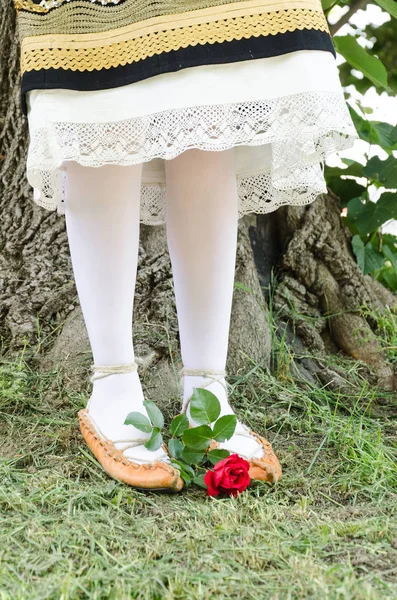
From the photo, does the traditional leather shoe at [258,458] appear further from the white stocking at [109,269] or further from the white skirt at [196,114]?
the white skirt at [196,114]

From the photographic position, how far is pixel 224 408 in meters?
1.43

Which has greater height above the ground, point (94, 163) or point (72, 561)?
point (94, 163)

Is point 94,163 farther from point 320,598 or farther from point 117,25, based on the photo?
point 320,598

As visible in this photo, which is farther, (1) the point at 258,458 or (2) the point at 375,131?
(2) the point at 375,131

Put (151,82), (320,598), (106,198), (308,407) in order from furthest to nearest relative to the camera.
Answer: (308,407) < (106,198) < (151,82) < (320,598)

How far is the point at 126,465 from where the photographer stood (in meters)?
1.29

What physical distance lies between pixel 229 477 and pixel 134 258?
465mm

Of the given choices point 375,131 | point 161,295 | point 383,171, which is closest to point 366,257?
point 383,171

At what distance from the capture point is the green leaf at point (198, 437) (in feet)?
4.32

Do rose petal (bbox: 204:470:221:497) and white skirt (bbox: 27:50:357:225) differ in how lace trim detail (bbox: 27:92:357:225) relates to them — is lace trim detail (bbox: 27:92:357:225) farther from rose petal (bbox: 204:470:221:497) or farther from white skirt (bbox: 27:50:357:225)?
rose petal (bbox: 204:470:221:497)

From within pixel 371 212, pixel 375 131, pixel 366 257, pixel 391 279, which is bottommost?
pixel 391 279

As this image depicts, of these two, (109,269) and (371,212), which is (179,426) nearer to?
(109,269)

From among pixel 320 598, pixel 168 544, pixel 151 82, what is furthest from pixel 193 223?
pixel 320 598

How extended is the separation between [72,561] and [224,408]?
1.77 feet
